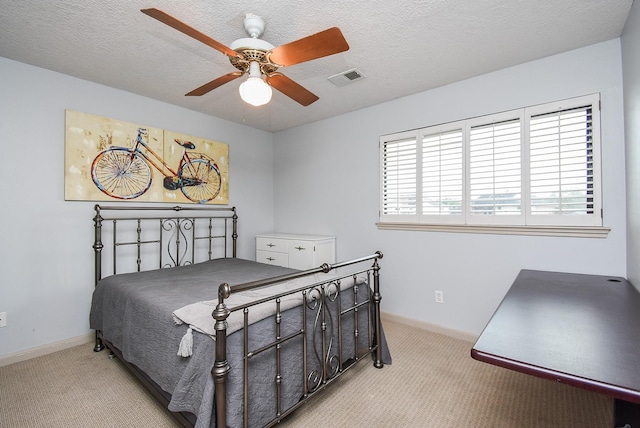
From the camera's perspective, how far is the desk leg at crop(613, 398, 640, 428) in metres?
0.95

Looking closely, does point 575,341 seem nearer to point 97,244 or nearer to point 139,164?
point 97,244

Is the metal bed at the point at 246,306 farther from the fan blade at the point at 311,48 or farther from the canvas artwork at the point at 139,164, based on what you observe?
the fan blade at the point at 311,48

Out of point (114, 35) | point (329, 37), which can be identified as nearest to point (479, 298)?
point (329, 37)

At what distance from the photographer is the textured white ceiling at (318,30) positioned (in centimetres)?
177

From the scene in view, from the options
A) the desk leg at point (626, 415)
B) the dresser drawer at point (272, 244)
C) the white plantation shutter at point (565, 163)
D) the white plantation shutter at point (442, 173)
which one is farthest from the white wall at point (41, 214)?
the white plantation shutter at point (565, 163)

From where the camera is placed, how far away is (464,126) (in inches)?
109

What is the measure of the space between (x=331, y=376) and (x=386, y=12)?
2311 mm

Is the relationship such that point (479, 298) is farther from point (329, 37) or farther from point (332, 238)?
point (329, 37)

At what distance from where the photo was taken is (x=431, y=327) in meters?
2.98

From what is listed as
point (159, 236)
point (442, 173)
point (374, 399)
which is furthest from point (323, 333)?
point (159, 236)

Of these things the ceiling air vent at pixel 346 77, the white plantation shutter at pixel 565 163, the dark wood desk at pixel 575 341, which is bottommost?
the dark wood desk at pixel 575 341

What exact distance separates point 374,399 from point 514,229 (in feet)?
5.84

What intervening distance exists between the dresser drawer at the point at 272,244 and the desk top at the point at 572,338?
254cm

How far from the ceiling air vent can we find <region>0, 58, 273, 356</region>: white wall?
6.94ft
